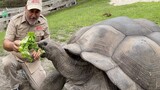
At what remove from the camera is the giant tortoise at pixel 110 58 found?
12.4ft

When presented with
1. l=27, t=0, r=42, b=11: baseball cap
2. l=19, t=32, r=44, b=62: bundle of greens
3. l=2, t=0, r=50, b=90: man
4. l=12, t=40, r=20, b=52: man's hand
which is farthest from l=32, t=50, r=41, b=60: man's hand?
l=27, t=0, r=42, b=11: baseball cap

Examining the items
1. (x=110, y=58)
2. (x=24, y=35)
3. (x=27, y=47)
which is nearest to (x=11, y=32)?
(x=24, y=35)

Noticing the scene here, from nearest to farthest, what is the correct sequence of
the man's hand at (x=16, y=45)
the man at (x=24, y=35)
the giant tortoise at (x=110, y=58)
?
the giant tortoise at (x=110, y=58) → the man's hand at (x=16, y=45) → the man at (x=24, y=35)

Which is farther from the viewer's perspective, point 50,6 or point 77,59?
point 50,6

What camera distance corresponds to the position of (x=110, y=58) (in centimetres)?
383

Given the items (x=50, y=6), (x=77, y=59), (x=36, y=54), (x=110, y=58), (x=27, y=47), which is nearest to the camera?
(x=110, y=58)

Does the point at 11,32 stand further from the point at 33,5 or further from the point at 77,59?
the point at 77,59

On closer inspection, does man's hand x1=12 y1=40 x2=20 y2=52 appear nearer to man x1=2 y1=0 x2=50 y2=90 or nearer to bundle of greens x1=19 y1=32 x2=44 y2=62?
man x1=2 y1=0 x2=50 y2=90

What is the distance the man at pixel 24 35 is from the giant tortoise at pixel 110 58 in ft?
3.20

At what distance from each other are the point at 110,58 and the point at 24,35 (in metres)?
1.73

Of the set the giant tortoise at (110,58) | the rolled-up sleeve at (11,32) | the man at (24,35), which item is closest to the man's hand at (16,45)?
the man at (24,35)

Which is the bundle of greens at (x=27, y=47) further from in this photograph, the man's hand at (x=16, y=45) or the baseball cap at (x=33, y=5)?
the baseball cap at (x=33, y=5)

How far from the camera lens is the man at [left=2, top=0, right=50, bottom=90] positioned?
4.91 m

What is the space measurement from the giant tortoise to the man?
97 cm
